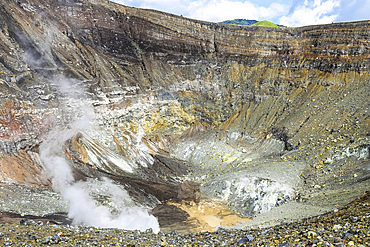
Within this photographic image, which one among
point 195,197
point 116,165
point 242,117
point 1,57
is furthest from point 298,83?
point 1,57

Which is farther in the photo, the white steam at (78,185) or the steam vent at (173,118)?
the steam vent at (173,118)

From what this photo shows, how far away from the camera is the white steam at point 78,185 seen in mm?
18344

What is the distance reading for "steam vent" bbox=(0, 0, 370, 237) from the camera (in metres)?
20.1

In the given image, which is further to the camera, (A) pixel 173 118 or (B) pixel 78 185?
(A) pixel 173 118

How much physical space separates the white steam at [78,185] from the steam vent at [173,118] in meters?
0.14

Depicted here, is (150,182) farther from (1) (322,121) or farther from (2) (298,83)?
(2) (298,83)

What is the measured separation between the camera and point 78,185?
69.8 ft

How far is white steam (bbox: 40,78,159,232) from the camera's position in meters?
18.3

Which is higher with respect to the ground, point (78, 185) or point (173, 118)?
point (173, 118)

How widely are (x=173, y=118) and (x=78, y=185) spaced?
1872 cm

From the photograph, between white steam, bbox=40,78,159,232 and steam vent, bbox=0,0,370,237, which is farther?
steam vent, bbox=0,0,370,237

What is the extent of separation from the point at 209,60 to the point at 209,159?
17.4 meters

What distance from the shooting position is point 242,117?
3731 centimetres

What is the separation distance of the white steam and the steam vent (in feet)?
0.46
